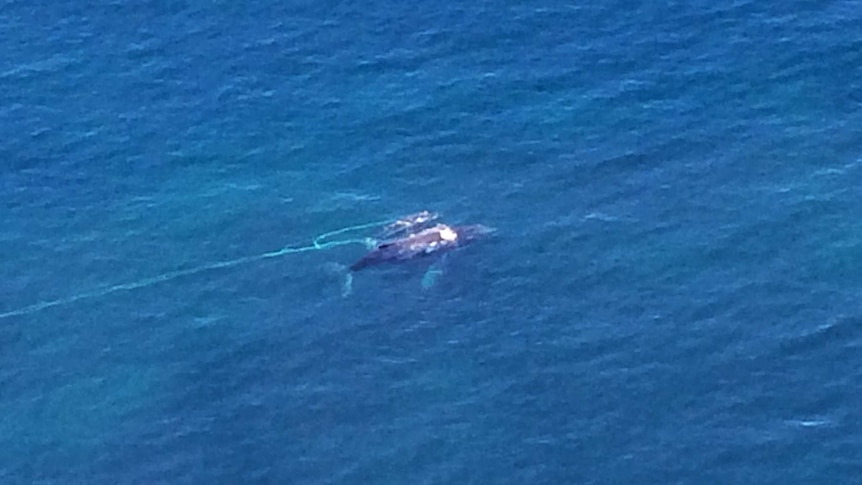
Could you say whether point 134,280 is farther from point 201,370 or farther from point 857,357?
point 857,357

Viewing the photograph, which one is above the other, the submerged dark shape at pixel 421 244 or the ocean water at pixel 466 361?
the submerged dark shape at pixel 421 244

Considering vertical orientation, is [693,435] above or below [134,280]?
below

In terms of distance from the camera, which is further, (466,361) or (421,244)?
(421,244)

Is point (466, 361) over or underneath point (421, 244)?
underneath

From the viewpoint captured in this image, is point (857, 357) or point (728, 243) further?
point (728, 243)

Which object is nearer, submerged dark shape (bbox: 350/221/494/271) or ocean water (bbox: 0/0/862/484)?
ocean water (bbox: 0/0/862/484)

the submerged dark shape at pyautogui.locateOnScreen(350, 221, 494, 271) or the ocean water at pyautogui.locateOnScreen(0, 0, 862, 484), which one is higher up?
the submerged dark shape at pyautogui.locateOnScreen(350, 221, 494, 271)

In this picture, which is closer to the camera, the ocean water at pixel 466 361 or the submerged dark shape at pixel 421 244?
the ocean water at pixel 466 361

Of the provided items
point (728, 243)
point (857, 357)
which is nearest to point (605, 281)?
point (728, 243)
